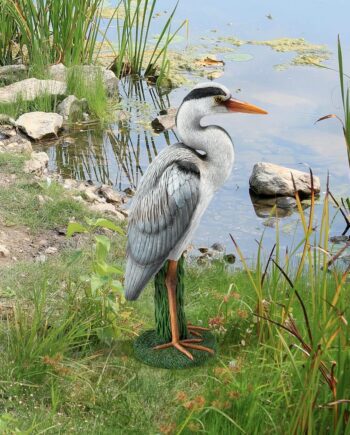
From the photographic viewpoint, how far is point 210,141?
360cm

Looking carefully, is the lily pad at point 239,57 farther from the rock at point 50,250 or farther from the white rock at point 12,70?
the rock at point 50,250

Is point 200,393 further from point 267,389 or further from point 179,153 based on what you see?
point 179,153

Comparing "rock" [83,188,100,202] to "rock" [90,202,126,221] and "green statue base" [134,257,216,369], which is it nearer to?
"rock" [90,202,126,221]

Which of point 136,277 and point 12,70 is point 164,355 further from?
point 12,70

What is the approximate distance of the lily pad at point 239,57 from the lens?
976cm

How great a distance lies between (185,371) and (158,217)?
2.21 ft

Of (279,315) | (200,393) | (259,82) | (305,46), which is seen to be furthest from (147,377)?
(305,46)

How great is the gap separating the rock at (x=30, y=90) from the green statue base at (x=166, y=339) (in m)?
4.01

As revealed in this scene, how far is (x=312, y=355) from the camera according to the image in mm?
2652

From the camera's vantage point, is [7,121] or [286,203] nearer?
[286,203]

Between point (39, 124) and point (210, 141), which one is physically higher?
point (210, 141)

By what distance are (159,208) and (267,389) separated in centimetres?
92

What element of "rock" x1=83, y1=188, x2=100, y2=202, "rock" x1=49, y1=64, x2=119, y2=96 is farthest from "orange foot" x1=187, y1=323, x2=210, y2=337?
"rock" x1=49, y1=64, x2=119, y2=96

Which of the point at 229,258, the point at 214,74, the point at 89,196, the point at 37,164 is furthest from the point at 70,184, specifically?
the point at 214,74
